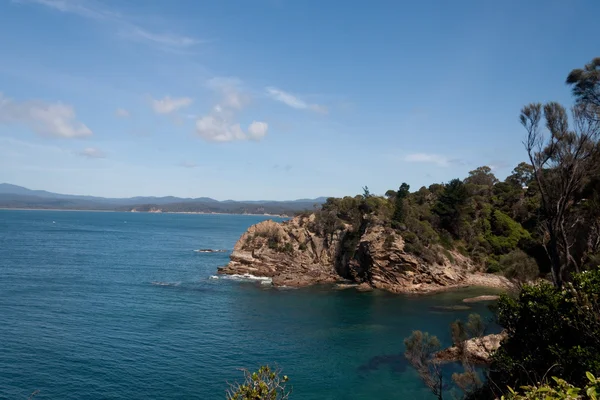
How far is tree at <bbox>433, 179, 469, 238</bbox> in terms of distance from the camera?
3150 inches

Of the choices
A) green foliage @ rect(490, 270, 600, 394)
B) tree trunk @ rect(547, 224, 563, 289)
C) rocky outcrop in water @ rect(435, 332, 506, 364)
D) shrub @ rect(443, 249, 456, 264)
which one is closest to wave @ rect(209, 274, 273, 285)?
shrub @ rect(443, 249, 456, 264)

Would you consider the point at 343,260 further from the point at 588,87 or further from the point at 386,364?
the point at 588,87

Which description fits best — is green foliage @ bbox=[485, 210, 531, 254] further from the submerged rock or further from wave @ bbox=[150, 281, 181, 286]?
wave @ bbox=[150, 281, 181, 286]

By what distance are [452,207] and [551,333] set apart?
212ft

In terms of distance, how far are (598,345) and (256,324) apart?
37886 mm

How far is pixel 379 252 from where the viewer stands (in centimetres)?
6962

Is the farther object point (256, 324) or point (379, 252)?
point (379, 252)

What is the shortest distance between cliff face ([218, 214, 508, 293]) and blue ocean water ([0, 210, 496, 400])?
5292 mm

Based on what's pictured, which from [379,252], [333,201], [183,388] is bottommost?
[183,388]

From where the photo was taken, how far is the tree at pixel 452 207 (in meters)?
80.0

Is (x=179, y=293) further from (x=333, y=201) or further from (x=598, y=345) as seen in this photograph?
(x=598, y=345)

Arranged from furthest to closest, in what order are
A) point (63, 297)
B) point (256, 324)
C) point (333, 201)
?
1. point (333, 201)
2. point (63, 297)
3. point (256, 324)

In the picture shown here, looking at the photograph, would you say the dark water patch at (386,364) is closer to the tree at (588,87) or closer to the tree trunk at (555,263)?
the tree trunk at (555,263)

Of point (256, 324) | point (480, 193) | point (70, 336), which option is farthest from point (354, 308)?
point (480, 193)
